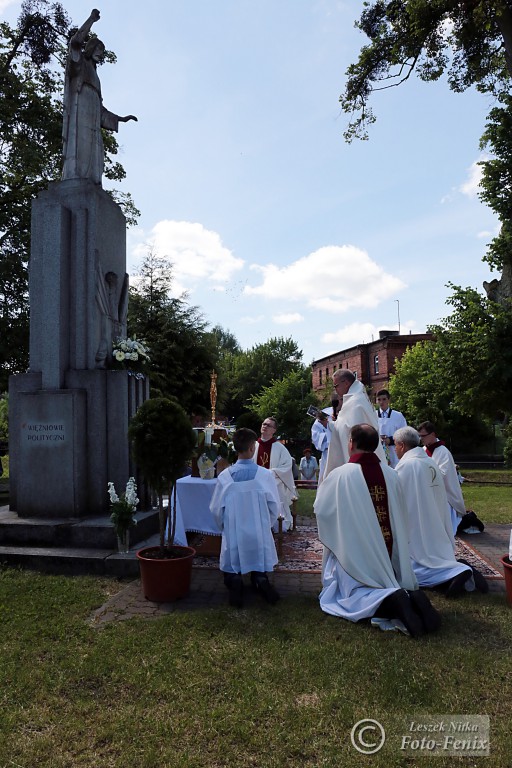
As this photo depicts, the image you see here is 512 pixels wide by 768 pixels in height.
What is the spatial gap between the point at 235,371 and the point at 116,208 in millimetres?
46317

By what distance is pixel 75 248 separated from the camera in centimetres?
792

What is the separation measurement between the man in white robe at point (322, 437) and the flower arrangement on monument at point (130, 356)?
2807mm

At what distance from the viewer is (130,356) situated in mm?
7910

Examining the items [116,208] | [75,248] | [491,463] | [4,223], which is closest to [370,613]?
[75,248]

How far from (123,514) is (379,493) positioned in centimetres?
307

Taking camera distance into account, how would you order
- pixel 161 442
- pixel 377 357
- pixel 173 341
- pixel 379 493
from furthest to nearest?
pixel 377 357 → pixel 173 341 → pixel 161 442 → pixel 379 493

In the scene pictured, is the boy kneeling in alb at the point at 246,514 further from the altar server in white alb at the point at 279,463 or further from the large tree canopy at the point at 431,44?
the large tree canopy at the point at 431,44

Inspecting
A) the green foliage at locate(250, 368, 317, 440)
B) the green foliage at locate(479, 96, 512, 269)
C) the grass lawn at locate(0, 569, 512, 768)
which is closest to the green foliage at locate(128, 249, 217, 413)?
the green foliage at locate(250, 368, 317, 440)

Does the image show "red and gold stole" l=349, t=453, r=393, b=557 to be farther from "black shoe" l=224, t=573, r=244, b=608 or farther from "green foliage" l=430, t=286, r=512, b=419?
"green foliage" l=430, t=286, r=512, b=419

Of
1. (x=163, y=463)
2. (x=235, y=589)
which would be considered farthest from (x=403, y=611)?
(x=163, y=463)

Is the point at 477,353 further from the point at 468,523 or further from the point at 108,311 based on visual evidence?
the point at 108,311

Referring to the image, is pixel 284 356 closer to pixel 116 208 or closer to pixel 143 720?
pixel 116 208

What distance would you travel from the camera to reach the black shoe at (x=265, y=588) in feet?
17.1
